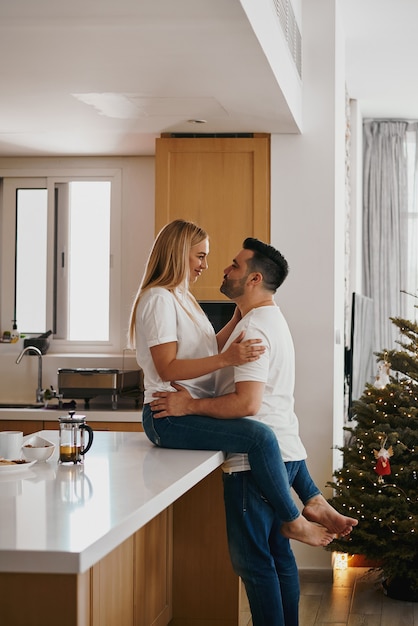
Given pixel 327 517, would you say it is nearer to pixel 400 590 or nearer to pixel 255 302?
pixel 255 302

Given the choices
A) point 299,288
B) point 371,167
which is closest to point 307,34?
point 299,288

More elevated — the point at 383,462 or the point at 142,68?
the point at 142,68

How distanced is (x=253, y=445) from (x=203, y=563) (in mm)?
929

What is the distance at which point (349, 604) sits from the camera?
448cm

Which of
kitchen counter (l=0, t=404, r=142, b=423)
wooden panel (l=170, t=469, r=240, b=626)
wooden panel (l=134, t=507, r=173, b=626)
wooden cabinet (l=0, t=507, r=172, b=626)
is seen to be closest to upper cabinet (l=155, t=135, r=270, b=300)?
kitchen counter (l=0, t=404, r=142, b=423)

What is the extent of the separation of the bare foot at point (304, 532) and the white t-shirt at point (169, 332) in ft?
1.83

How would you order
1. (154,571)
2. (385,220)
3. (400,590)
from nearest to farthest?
(154,571), (400,590), (385,220)

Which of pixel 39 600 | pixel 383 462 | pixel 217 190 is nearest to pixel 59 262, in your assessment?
pixel 217 190

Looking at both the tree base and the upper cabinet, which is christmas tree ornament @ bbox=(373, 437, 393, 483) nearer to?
the tree base

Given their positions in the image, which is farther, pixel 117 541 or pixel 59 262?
pixel 59 262

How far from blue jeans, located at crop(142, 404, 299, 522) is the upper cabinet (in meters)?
1.91

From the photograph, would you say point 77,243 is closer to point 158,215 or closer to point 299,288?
point 158,215

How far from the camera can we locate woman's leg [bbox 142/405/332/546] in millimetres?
2914

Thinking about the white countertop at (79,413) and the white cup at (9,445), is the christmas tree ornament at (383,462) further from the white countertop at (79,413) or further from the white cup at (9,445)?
the white cup at (9,445)
